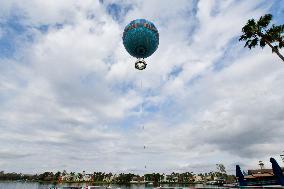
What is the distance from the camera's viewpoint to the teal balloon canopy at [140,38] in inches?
673

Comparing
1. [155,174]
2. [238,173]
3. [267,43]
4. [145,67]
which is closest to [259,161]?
[155,174]

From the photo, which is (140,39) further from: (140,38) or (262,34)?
(262,34)

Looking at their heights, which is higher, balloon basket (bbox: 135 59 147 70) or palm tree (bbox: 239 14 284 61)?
palm tree (bbox: 239 14 284 61)

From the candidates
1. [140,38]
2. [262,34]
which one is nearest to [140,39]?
[140,38]

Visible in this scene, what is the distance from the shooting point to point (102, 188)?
86.4 feet

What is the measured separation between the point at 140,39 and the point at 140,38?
7 centimetres

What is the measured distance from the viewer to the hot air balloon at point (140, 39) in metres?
17.1

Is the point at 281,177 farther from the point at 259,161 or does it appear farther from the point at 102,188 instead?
the point at 259,161

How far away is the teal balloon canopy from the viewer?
17.1 meters

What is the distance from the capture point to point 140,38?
55.7ft

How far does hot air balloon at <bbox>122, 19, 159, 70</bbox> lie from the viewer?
17109mm

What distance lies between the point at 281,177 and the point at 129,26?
28.0m

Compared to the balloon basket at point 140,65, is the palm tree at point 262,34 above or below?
above

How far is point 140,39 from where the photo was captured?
17000 millimetres
